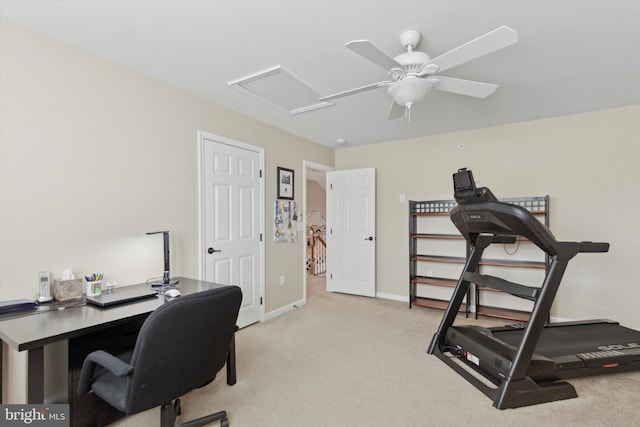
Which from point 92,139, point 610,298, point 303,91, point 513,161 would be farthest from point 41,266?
point 610,298

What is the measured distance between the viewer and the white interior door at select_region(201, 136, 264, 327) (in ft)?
10.3

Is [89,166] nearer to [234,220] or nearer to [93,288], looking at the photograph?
[93,288]

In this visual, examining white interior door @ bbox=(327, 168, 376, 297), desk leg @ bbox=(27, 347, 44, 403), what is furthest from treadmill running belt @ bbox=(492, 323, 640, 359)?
desk leg @ bbox=(27, 347, 44, 403)

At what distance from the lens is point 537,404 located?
6.44ft

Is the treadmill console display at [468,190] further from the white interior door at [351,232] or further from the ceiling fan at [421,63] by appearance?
the white interior door at [351,232]

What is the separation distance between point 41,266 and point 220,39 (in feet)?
6.32

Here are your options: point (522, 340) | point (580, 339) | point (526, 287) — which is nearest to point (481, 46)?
point (526, 287)

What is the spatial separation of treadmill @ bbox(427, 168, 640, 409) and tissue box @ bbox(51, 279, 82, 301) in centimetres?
268

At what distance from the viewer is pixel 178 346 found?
55.0 inches

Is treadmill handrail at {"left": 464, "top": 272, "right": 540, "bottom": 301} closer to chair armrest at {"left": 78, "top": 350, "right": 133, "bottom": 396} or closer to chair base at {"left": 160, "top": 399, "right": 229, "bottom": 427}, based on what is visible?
chair base at {"left": 160, "top": 399, "right": 229, "bottom": 427}

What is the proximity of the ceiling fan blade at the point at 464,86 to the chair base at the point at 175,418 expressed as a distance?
100 inches

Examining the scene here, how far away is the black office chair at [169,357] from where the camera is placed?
1.32 meters

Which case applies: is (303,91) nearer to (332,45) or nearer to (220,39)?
(332,45)

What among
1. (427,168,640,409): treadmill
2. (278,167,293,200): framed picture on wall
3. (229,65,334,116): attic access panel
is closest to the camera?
(427,168,640,409): treadmill
